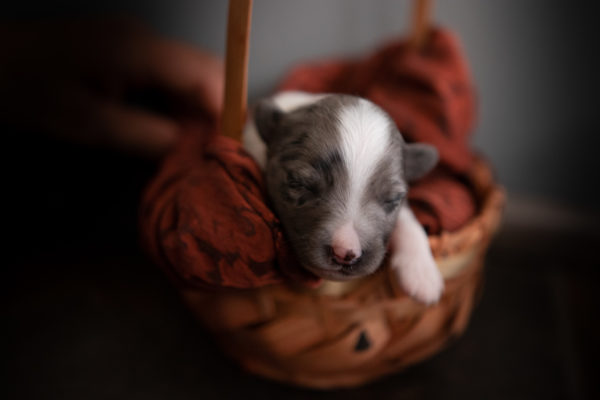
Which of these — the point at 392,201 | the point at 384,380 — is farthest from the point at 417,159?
the point at 384,380

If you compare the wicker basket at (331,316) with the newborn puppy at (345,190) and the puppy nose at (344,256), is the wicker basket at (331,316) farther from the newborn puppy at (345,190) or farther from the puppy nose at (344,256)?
the puppy nose at (344,256)

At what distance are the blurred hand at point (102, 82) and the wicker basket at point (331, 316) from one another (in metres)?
0.71

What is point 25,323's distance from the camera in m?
1.47

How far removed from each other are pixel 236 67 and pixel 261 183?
254 mm

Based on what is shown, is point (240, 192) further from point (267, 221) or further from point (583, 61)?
point (583, 61)

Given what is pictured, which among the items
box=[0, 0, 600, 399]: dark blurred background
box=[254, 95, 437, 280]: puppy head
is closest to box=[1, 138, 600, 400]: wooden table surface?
box=[0, 0, 600, 399]: dark blurred background

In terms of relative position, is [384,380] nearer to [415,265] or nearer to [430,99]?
[415,265]

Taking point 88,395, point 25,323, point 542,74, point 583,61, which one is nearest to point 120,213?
point 25,323

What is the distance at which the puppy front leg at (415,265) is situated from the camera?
1054 millimetres

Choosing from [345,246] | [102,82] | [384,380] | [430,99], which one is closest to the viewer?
[345,246]

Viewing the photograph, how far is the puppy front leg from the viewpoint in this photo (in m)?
1.05

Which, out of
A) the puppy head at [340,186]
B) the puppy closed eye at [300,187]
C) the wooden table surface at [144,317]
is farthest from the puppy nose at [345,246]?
the wooden table surface at [144,317]

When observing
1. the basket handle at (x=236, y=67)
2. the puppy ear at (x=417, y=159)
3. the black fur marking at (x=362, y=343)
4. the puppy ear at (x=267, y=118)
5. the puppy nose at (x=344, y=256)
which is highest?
the basket handle at (x=236, y=67)

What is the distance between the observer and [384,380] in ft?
4.35
